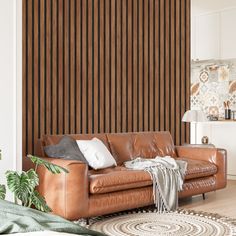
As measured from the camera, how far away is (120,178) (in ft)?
14.5

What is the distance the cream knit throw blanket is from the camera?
15.7ft

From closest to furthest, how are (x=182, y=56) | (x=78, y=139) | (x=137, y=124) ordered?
1. (x=78, y=139)
2. (x=137, y=124)
3. (x=182, y=56)

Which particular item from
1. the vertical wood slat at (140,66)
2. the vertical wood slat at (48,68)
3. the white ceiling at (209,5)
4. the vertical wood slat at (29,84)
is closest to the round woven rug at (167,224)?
the vertical wood slat at (29,84)

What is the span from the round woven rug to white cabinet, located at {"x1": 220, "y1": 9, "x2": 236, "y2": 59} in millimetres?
4030

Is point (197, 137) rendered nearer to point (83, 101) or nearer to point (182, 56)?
point (182, 56)

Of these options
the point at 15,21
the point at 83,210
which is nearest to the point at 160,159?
the point at 83,210

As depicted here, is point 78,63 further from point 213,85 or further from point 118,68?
point 213,85

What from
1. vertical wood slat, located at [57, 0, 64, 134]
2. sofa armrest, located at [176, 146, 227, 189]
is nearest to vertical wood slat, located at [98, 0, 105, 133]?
vertical wood slat, located at [57, 0, 64, 134]

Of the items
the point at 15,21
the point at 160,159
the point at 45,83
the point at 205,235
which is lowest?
the point at 205,235

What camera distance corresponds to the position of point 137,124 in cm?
630

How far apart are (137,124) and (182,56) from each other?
146 cm

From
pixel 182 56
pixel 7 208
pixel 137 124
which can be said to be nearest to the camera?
pixel 7 208

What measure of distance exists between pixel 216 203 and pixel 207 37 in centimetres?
396

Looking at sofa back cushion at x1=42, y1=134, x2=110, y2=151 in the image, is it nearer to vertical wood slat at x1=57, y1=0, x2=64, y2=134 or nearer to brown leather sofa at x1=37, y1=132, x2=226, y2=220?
brown leather sofa at x1=37, y1=132, x2=226, y2=220
